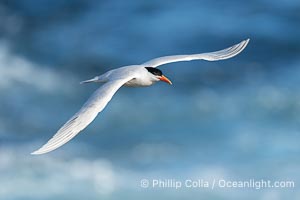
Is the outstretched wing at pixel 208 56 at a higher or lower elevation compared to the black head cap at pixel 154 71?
higher

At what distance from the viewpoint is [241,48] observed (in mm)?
17359

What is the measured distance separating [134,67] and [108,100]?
2.60 metres

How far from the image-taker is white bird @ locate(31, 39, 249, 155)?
1123 centimetres

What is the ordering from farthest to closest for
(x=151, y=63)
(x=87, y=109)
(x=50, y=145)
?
1. (x=151, y=63)
2. (x=87, y=109)
3. (x=50, y=145)

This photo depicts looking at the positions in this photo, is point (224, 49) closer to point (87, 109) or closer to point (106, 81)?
point (106, 81)

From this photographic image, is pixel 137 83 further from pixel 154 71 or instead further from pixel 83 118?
pixel 83 118

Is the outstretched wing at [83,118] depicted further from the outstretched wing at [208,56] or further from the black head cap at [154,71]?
the outstretched wing at [208,56]

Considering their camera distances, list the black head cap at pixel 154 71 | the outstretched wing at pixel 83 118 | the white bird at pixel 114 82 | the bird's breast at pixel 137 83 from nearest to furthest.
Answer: the outstretched wing at pixel 83 118 → the white bird at pixel 114 82 → the bird's breast at pixel 137 83 → the black head cap at pixel 154 71

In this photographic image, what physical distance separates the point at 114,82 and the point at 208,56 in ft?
14.4

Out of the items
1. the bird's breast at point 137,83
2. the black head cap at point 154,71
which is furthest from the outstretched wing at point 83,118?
the black head cap at point 154,71

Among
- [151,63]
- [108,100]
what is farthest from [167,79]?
[108,100]

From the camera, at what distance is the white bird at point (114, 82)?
1123 cm

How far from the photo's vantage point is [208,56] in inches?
677

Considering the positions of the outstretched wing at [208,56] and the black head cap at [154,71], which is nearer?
the black head cap at [154,71]
